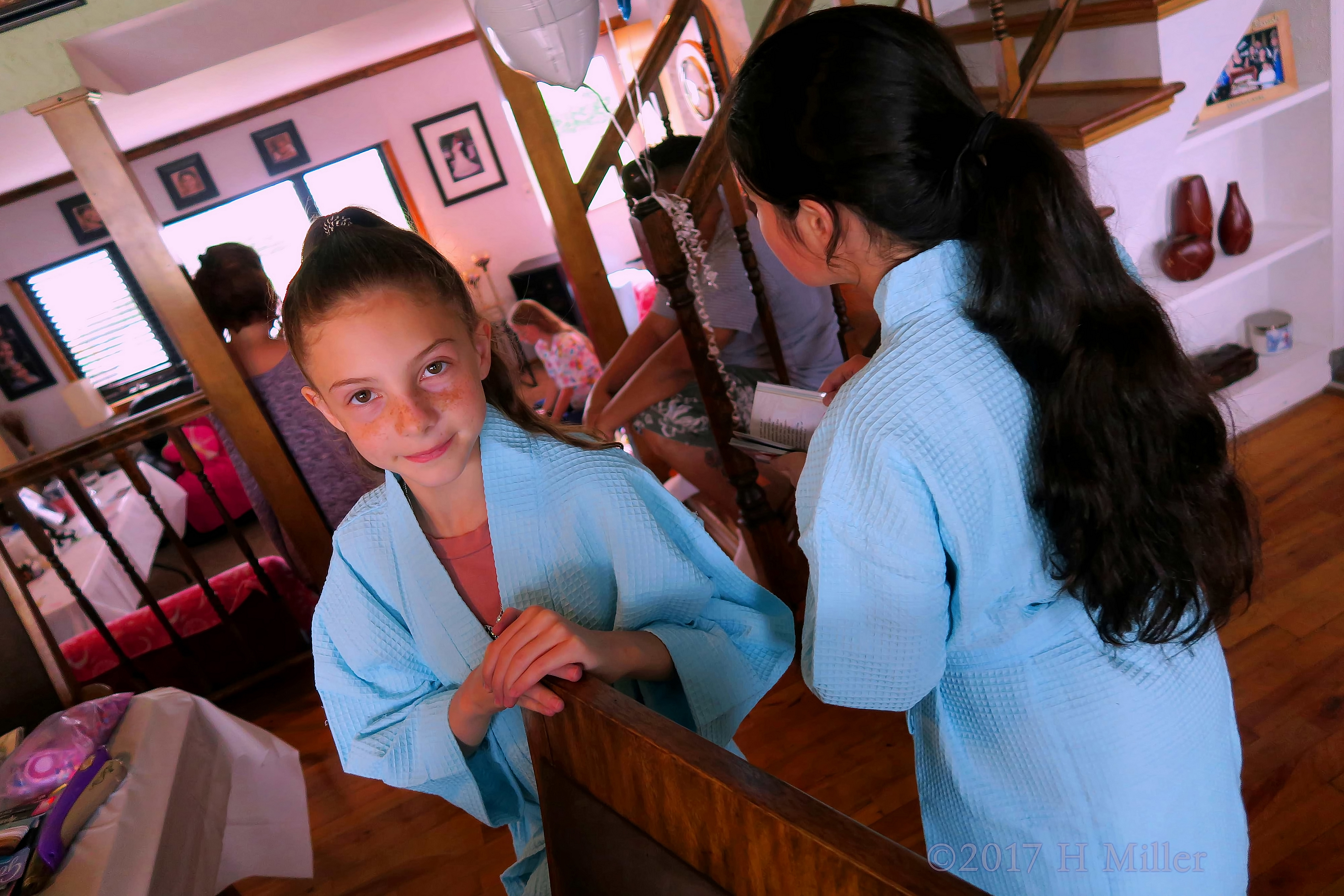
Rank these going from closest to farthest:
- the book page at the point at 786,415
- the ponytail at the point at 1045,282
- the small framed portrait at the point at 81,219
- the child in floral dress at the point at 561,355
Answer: the ponytail at the point at 1045,282 → the book page at the point at 786,415 → the child in floral dress at the point at 561,355 → the small framed portrait at the point at 81,219

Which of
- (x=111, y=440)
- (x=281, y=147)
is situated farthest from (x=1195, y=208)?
(x=281, y=147)

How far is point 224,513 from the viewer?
2.78 m

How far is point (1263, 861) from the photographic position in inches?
59.0

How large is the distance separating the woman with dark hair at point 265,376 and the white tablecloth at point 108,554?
541 millimetres

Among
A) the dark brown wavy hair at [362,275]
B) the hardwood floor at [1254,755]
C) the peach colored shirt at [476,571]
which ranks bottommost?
the hardwood floor at [1254,755]

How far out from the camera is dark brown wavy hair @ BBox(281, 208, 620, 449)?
905 millimetres

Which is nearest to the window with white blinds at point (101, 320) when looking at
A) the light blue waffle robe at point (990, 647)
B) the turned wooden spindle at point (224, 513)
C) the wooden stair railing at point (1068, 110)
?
the turned wooden spindle at point (224, 513)

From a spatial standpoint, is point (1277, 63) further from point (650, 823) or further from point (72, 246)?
point (72, 246)

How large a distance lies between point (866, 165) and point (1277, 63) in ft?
7.84

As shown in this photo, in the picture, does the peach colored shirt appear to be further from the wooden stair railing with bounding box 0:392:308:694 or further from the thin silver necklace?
the wooden stair railing with bounding box 0:392:308:694

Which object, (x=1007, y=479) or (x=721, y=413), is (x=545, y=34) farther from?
(x=1007, y=479)

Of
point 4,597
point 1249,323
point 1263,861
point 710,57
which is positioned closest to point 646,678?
point 1263,861

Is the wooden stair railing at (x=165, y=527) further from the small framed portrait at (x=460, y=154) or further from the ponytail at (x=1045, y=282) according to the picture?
the small framed portrait at (x=460, y=154)

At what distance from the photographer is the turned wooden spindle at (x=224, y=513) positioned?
267 centimetres
